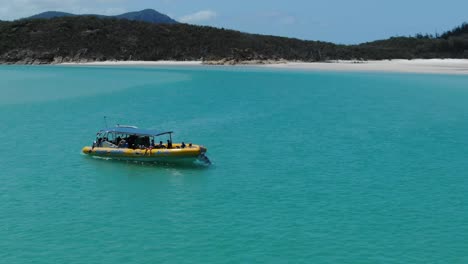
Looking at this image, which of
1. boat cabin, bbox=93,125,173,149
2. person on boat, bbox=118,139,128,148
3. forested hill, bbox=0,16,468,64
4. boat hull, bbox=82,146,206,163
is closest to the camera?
boat hull, bbox=82,146,206,163

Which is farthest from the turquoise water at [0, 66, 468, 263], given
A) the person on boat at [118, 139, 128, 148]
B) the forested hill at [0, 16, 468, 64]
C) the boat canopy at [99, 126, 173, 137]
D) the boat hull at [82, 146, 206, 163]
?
the forested hill at [0, 16, 468, 64]

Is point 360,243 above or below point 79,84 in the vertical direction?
below

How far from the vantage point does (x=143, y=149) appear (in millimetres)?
27203

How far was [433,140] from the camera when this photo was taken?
112ft

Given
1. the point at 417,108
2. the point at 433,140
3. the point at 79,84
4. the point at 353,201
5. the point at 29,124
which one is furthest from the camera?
the point at 79,84

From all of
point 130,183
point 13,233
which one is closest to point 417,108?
point 130,183

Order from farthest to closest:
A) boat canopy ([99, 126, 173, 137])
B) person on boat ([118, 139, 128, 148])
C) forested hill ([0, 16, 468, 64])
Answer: forested hill ([0, 16, 468, 64]), person on boat ([118, 139, 128, 148]), boat canopy ([99, 126, 173, 137])

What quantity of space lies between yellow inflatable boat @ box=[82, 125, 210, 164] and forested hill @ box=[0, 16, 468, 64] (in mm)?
99365

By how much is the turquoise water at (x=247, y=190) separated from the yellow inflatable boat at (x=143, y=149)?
424 mm

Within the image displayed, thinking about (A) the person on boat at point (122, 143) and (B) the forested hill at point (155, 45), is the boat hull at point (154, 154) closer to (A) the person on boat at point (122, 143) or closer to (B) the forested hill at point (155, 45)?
(A) the person on boat at point (122, 143)

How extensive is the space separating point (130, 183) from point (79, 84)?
49687 mm

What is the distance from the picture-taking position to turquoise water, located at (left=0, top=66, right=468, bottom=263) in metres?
16.8

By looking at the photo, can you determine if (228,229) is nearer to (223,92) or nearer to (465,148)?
(465,148)

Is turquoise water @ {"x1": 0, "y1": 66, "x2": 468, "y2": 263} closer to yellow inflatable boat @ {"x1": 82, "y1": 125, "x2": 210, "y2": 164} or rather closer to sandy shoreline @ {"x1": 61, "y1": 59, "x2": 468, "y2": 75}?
yellow inflatable boat @ {"x1": 82, "y1": 125, "x2": 210, "y2": 164}
